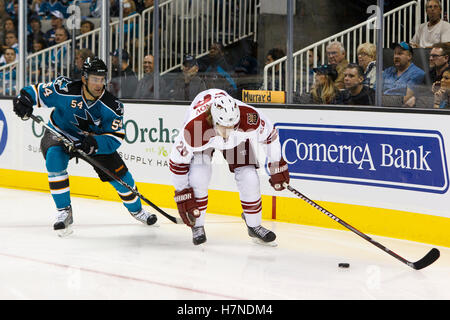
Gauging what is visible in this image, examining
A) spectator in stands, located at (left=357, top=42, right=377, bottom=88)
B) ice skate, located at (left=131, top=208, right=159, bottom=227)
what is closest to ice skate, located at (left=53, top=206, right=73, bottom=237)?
ice skate, located at (left=131, top=208, right=159, bottom=227)

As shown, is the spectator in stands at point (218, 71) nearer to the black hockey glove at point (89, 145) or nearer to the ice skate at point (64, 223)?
the black hockey glove at point (89, 145)

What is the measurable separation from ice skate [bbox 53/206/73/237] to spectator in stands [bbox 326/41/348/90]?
205 centimetres

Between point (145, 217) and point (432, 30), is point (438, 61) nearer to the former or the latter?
point (432, 30)

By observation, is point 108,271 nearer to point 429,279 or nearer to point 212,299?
point 212,299

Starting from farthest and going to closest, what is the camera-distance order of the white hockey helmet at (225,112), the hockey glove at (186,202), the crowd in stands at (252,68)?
the crowd in stands at (252,68)
the hockey glove at (186,202)
the white hockey helmet at (225,112)

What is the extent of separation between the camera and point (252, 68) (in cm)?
607

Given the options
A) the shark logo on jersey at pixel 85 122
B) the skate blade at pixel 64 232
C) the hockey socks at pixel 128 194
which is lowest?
the skate blade at pixel 64 232

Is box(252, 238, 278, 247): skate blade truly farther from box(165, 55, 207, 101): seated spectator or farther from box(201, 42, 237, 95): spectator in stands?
box(165, 55, 207, 101): seated spectator

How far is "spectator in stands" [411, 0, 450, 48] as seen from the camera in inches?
195

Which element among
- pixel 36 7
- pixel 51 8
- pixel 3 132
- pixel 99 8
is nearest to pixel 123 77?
pixel 99 8

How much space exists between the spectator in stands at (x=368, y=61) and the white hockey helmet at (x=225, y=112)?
1.43m

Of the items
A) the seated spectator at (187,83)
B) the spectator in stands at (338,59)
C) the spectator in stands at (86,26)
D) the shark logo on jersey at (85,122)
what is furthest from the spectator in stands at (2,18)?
the spectator in stands at (338,59)

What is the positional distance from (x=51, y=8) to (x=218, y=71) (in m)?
2.10

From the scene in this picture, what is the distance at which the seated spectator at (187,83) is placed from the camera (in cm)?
639
